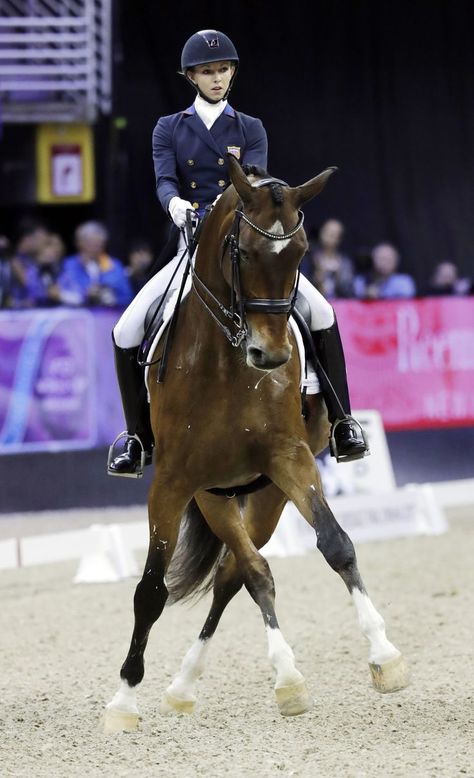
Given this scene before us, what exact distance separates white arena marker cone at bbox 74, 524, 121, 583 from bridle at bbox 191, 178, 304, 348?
4195mm

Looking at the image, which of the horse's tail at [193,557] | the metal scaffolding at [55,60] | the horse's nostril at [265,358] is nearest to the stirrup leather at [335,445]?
the horse's tail at [193,557]

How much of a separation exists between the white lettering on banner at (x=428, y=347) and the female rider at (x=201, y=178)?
6.30 m

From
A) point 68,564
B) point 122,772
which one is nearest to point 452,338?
point 68,564

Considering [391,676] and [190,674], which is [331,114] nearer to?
[190,674]

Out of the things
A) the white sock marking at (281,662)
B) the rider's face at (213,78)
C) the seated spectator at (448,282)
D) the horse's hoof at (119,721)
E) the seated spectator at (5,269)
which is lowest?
the horse's hoof at (119,721)

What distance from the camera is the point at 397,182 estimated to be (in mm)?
14648

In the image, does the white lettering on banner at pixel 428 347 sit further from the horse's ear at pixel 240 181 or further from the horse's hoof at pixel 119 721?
the horse's ear at pixel 240 181

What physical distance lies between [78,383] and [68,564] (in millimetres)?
1841

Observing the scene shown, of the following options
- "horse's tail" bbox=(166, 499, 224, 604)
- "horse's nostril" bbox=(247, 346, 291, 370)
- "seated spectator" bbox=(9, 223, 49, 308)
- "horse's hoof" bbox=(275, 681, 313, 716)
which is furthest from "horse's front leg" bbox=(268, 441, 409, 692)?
"seated spectator" bbox=(9, 223, 49, 308)

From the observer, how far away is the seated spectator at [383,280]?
41.3 feet

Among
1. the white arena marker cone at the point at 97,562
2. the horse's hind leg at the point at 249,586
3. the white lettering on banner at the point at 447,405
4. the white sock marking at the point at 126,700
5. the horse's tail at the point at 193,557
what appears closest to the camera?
the horse's hind leg at the point at 249,586

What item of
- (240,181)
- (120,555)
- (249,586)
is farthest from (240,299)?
(120,555)

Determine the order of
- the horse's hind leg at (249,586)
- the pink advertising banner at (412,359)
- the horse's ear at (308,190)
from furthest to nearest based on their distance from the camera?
the pink advertising banner at (412,359) → the horse's hind leg at (249,586) → the horse's ear at (308,190)

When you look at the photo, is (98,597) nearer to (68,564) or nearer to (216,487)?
(68,564)
